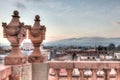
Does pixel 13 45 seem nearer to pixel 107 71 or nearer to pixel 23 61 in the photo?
pixel 23 61

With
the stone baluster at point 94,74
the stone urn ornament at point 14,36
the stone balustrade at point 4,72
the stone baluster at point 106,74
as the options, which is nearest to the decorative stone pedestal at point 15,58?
the stone urn ornament at point 14,36

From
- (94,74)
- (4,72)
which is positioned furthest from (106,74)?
(4,72)

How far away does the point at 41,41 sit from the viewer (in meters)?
5.06

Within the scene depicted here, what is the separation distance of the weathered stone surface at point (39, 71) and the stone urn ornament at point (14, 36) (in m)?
0.66

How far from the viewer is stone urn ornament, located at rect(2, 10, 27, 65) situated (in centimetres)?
416

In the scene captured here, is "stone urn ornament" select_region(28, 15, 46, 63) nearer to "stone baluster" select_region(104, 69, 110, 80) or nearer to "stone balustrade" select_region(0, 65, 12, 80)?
"stone baluster" select_region(104, 69, 110, 80)

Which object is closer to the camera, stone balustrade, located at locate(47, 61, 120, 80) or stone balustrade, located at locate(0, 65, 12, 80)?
stone balustrade, located at locate(0, 65, 12, 80)

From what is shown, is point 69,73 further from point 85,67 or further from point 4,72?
point 4,72

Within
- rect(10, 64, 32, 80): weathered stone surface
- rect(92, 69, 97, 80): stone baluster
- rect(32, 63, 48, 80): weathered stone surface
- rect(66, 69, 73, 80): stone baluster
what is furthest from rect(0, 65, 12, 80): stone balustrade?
rect(92, 69, 97, 80): stone baluster

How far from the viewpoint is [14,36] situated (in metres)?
4.23

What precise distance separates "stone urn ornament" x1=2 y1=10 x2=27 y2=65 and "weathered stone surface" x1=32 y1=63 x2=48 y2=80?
26.1 inches

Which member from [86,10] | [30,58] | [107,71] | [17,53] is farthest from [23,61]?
[86,10]

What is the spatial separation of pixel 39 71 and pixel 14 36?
1002 mm

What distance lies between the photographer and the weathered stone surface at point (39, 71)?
4.94 m
